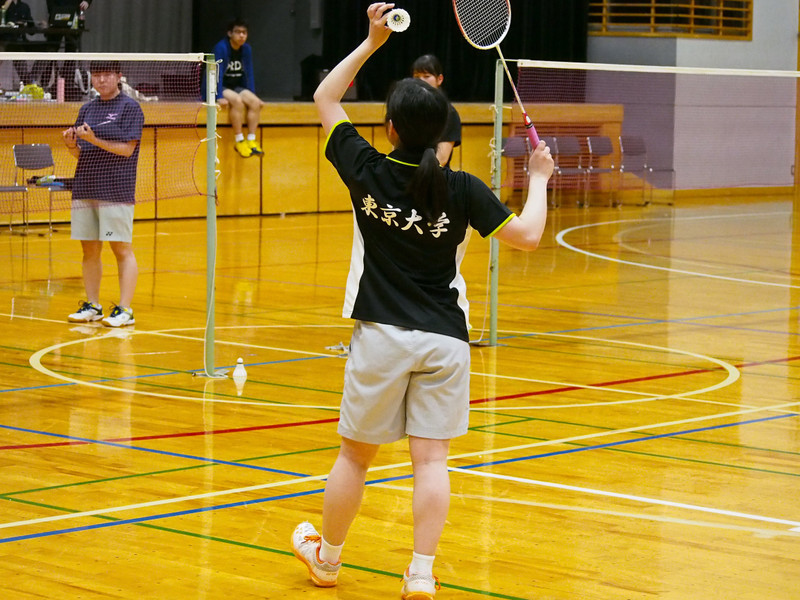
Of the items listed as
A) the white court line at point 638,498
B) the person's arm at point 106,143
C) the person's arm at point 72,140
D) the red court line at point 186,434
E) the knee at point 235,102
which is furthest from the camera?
the knee at point 235,102

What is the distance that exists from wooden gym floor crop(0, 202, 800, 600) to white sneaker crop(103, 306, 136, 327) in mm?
153

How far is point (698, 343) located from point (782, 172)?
17786 millimetres

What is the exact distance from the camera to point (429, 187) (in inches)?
165

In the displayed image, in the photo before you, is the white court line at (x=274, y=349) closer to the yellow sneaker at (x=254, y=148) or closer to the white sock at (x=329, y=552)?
the white sock at (x=329, y=552)

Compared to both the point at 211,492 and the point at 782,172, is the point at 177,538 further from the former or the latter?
the point at 782,172

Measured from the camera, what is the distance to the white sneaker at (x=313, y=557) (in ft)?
14.7

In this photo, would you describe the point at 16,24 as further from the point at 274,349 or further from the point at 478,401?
the point at 478,401

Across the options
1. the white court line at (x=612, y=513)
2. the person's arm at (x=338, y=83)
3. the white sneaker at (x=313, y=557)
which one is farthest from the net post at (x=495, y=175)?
the white sneaker at (x=313, y=557)

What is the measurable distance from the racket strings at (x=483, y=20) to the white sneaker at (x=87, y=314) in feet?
16.0

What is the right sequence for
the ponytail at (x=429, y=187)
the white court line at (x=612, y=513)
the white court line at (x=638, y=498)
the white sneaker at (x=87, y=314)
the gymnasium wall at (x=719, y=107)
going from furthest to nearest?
1. the gymnasium wall at (x=719, y=107)
2. the white sneaker at (x=87, y=314)
3. the white court line at (x=638, y=498)
4. the white court line at (x=612, y=513)
5. the ponytail at (x=429, y=187)

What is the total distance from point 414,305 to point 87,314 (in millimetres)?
6451

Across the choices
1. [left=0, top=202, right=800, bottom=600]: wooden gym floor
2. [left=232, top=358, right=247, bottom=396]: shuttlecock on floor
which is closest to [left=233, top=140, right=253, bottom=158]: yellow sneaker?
[left=0, top=202, right=800, bottom=600]: wooden gym floor

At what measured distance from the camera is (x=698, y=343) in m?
9.77

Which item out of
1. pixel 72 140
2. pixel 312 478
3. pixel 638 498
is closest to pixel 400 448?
pixel 312 478
